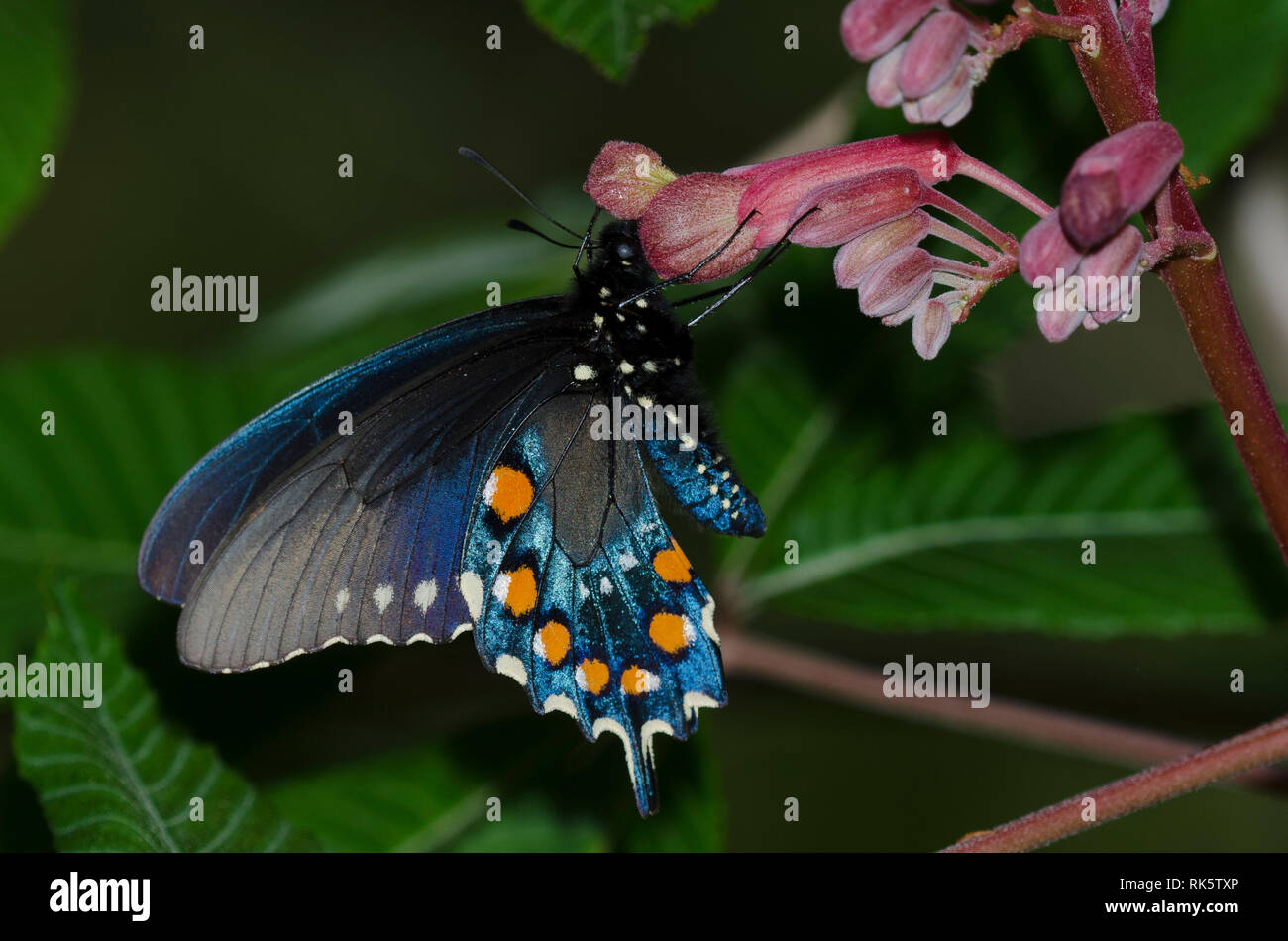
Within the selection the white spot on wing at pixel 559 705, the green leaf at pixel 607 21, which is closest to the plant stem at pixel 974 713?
the white spot on wing at pixel 559 705

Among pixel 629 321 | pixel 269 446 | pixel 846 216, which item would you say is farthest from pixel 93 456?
pixel 846 216

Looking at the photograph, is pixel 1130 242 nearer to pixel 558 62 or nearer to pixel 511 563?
pixel 511 563

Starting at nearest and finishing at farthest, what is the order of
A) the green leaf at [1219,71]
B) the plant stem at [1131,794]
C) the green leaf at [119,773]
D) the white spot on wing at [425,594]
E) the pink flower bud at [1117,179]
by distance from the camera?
the pink flower bud at [1117,179] < the plant stem at [1131,794] < the green leaf at [119,773] < the white spot on wing at [425,594] < the green leaf at [1219,71]

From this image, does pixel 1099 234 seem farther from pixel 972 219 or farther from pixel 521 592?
pixel 521 592

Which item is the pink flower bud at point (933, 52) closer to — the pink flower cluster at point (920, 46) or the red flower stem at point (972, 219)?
the pink flower cluster at point (920, 46)

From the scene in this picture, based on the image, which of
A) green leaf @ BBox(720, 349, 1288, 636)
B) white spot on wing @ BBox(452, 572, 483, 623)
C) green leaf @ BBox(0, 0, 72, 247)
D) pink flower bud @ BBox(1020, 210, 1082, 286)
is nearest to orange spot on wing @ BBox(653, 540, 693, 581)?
white spot on wing @ BBox(452, 572, 483, 623)

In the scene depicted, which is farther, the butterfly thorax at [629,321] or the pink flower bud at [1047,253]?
the butterfly thorax at [629,321]

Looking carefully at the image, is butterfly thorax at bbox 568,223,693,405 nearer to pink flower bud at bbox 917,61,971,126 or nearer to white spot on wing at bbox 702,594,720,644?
white spot on wing at bbox 702,594,720,644
